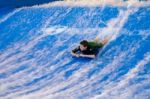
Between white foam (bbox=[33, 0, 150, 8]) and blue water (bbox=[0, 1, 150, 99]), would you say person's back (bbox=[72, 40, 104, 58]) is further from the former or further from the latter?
white foam (bbox=[33, 0, 150, 8])

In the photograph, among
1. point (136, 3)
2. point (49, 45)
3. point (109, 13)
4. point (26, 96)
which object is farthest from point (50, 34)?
point (26, 96)

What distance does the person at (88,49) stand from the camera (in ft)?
39.1

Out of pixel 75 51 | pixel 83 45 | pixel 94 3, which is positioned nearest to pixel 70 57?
pixel 75 51

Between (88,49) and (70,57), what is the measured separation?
0.71 metres

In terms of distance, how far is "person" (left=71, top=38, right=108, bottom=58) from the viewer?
11.9m

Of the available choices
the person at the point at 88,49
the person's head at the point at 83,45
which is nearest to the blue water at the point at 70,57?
the person at the point at 88,49

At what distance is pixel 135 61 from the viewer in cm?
1104

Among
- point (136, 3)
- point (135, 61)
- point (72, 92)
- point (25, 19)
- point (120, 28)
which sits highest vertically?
point (25, 19)

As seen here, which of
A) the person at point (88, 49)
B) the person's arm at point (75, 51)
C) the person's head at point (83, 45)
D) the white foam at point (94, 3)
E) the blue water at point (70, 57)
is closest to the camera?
the blue water at point (70, 57)

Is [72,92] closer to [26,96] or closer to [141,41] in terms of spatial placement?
[26,96]

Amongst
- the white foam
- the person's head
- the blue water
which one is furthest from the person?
the white foam

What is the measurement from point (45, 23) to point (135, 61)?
Answer: 5087mm

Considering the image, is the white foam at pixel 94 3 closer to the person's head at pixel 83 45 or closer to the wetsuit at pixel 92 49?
the wetsuit at pixel 92 49

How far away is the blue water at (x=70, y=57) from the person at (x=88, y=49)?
159 mm
